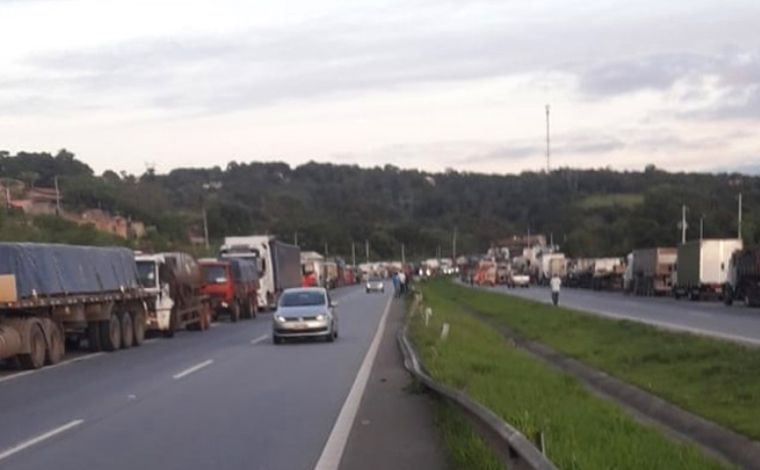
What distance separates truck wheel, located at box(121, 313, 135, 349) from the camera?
38438 mm

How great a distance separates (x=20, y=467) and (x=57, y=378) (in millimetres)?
13519

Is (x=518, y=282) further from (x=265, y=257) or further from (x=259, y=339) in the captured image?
(x=259, y=339)

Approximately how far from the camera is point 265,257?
2591 inches

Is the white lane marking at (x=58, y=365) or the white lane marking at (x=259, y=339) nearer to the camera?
the white lane marking at (x=58, y=365)

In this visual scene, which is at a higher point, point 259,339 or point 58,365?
point 58,365

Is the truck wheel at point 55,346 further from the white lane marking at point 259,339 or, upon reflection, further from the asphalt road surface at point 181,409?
the white lane marking at point 259,339

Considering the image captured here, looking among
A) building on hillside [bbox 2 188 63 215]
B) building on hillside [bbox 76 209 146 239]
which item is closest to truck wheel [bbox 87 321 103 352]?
building on hillside [bbox 2 188 63 215]

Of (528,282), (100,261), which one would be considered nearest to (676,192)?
(528,282)

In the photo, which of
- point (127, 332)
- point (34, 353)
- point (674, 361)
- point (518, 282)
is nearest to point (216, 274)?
point (127, 332)

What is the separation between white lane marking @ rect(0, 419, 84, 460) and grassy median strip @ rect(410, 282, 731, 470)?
4.82 meters

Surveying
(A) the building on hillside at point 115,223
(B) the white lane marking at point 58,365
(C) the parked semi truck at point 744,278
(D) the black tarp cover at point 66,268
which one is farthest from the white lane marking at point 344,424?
(A) the building on hillside at point 115,223

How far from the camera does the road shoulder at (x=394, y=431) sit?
14031 millimetres

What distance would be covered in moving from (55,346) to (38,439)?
1590 cm

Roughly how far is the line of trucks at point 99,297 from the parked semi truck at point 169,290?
0.10ft
